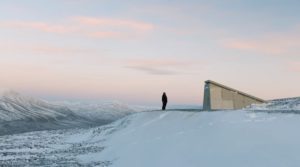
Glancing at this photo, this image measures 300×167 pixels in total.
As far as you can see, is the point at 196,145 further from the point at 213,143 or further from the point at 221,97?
the point at 221,97

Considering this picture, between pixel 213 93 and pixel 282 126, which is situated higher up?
pixel 213 93

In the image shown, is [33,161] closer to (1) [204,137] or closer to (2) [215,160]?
(1) [204,137]

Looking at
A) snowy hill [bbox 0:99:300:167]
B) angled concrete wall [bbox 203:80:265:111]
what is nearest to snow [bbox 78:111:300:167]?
snowy hill [bbox 0:99:300:167]

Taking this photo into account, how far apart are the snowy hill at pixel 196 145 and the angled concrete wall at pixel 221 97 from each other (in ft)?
11.0

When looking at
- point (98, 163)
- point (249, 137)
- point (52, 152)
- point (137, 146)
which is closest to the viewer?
point (249, 137)

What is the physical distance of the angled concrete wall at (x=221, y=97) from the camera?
124 ft

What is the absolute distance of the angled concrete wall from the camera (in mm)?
37750

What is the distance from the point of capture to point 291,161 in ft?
61.0

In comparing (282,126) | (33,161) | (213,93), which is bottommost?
(33,161)

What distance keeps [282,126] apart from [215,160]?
4.64m

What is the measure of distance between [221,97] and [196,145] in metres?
14.9

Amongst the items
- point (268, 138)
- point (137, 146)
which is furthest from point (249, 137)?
point (137, 146)

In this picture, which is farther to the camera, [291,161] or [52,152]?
[52,152]

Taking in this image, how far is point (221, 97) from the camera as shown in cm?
3891
